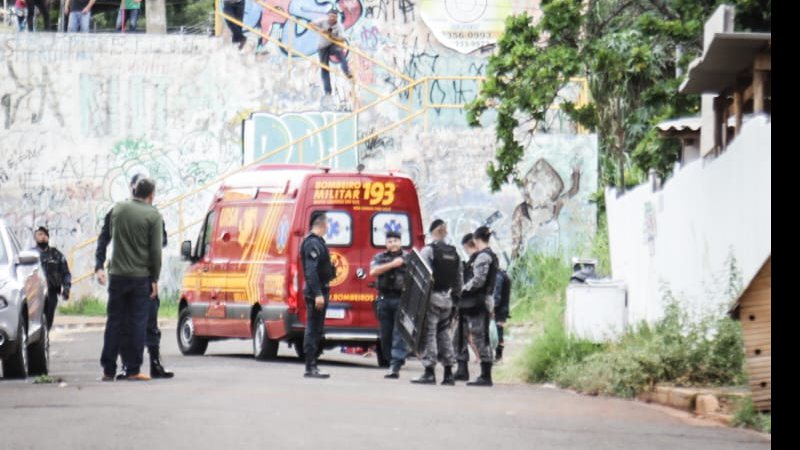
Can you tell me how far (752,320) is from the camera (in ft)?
42.9

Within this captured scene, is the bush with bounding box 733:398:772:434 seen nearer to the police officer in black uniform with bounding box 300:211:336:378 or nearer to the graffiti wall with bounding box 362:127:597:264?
the police officer in black uniform with bounding box 300:211:336:378

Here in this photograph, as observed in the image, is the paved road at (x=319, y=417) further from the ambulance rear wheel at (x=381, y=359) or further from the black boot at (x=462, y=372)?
the ambulance rear wheel at (x=381, y=359)

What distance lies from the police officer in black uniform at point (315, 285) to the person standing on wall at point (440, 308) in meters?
1.11

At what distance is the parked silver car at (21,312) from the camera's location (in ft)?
55.2

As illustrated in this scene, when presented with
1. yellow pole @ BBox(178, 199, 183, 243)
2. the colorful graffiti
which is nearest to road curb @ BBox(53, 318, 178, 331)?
yellow pole @ BBox(178, 199, 183, 243)

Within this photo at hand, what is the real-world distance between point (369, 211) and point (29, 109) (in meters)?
17.7

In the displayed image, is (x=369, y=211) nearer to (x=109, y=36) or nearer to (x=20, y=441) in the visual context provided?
(x=20, y=441)

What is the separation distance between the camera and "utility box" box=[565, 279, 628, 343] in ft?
68.3

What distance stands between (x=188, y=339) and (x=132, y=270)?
7.70 metres

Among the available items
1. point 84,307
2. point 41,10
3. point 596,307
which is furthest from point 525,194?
point 596,307

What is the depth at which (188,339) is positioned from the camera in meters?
24.2

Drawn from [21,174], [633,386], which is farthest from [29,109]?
[633,386]

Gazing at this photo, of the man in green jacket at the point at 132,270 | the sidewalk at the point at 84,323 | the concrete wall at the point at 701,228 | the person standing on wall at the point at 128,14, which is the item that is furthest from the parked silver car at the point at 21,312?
the person standing on wall at the point at 128,14

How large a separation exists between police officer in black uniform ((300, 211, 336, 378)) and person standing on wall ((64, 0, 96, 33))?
23.5 metres
